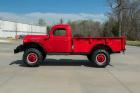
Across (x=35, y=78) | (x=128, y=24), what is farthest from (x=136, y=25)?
(x=35, y=78)

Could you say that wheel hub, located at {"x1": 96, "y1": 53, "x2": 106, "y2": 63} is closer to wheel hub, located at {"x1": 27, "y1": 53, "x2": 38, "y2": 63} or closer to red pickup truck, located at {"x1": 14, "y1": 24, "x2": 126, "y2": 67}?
red pickup truck, located at {"x1": 14, "y1": 24, "x2": 126, "y2": 67}

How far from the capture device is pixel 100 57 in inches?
627

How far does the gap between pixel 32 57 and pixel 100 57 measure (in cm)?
343

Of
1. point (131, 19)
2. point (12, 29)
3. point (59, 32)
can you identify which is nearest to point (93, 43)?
point (59, 32)

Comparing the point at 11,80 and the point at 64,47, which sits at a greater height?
the point at 64,47

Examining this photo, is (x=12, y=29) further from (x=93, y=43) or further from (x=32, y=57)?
→ (x=93, y=43)

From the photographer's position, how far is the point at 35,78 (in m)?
11.6

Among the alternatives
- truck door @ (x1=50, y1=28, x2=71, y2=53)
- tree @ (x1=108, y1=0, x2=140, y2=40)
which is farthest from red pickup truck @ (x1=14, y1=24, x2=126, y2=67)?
tree @ (x1=108, y1=0, x2=140, y2=40)

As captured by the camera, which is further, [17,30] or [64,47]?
[17,30]

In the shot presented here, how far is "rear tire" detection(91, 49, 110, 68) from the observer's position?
15.8m

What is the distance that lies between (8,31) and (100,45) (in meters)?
102

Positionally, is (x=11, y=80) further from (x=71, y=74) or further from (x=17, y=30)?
(x=17, y=30)

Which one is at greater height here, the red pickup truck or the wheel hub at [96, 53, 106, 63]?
the red pickup truck

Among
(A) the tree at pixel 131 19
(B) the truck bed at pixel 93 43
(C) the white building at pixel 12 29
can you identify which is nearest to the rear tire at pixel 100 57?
(B) the truck bed at pixel 93 43
